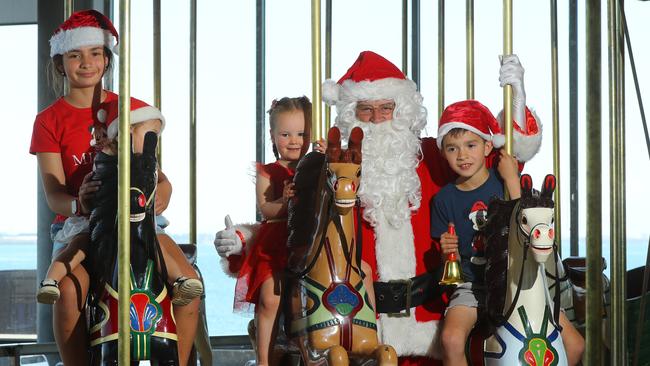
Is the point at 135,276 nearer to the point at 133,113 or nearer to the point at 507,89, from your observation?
the point at 133,113

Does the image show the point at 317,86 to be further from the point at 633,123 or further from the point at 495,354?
the point at 633,123

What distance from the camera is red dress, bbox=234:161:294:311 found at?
374cm

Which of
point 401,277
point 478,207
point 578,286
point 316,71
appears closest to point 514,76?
point 478,207

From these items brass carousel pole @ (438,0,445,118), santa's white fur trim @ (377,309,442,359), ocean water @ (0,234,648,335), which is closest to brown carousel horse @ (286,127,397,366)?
santa's white fur trim @ (377,309,442,359)

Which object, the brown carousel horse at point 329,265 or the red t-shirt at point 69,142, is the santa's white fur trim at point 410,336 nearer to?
the brown carousel horse at point 329,265

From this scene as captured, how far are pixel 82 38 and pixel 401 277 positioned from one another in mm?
1477

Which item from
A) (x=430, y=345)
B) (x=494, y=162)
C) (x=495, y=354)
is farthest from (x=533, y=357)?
(x=494, y=162)

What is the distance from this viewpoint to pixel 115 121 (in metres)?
3.37

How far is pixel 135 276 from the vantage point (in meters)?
3.13

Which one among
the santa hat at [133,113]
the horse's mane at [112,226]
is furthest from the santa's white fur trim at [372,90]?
the horse's mane at [112,226]

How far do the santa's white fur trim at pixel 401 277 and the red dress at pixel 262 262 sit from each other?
1.21ft

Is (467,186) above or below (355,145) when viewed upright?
below

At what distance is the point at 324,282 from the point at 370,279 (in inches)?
12.8

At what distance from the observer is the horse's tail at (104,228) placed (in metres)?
3.19
